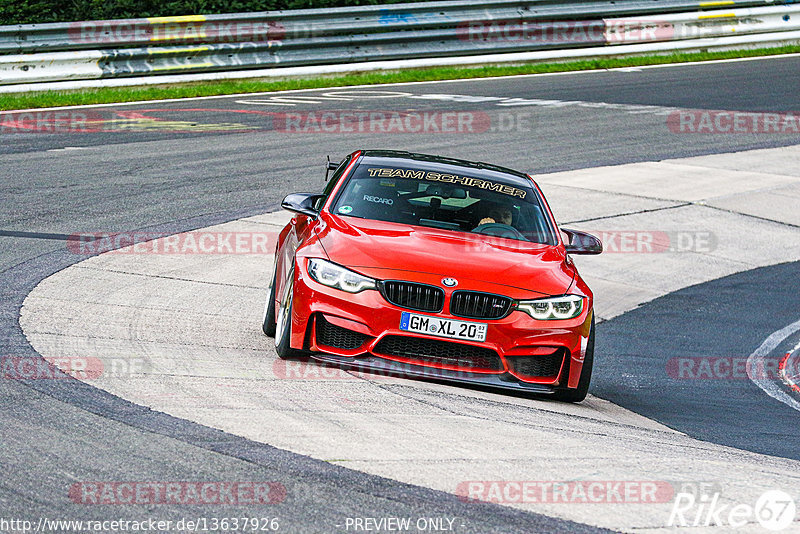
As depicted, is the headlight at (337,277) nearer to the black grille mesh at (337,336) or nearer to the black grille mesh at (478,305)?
the black grille mesh at (337,336)

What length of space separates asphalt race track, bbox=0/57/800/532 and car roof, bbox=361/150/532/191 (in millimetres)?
1748

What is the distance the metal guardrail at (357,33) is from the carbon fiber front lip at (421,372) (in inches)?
613

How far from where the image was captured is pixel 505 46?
27.1 metres

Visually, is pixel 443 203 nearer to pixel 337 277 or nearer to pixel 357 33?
pixel 337 277

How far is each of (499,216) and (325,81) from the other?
628 inches

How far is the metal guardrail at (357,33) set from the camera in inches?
867

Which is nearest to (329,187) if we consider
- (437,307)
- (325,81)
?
(437,307)

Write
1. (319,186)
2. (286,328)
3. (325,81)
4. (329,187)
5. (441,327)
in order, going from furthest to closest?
(325,81) < (319,186) < (329,187) < (286,328) < (441,327)

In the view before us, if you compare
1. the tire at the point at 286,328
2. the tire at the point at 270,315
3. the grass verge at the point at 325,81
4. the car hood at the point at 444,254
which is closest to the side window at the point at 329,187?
the car hood at the point at 444,254

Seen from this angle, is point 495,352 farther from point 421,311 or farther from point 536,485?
point 536,485

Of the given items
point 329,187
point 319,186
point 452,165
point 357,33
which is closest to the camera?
point 329,187

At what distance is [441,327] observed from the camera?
770 cm

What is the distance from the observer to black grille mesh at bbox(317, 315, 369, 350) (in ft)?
25.5

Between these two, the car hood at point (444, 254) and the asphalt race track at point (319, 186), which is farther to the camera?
the car hood at point (444, 254)
